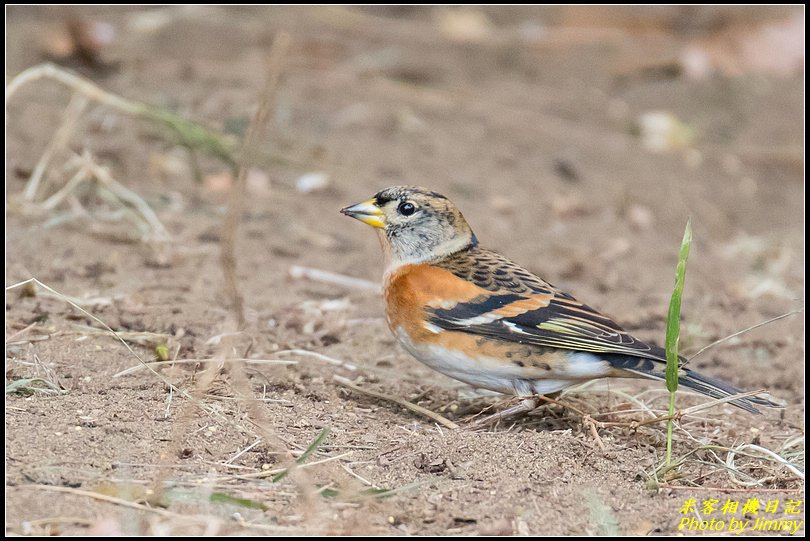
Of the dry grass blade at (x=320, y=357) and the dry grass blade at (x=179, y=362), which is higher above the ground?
the dry grass blade at (x=179, y=362)

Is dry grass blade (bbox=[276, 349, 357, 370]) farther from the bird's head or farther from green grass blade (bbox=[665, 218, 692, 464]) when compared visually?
green grass blade (bbox=[665, 218, 692, 464])

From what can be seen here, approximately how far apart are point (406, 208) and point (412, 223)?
81mm

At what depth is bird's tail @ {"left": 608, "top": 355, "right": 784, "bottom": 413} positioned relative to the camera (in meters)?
3.97

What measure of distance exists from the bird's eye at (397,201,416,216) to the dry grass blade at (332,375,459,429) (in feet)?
2.64

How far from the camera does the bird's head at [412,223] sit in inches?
186

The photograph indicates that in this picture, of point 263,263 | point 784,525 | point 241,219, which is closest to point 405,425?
point 784,525

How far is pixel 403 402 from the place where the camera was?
4.25 meters

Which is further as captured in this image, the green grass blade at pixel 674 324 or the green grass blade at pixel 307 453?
the green grass blade at pixel 674 324

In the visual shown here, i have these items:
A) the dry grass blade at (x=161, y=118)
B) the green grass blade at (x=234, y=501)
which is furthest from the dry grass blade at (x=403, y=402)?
the dry grass blade at (x=161, y=118)

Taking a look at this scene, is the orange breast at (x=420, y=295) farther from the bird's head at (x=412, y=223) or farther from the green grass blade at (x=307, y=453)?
the green grass blade at (x=307, y=453)

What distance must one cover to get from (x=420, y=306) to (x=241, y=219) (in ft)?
8.10

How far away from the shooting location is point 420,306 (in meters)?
4.30

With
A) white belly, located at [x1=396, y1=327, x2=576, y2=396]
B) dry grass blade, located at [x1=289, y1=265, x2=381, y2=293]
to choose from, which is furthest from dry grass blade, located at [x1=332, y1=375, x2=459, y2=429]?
dry grass blade, located at [x1=289, y1=265, x2=381, y2=293]

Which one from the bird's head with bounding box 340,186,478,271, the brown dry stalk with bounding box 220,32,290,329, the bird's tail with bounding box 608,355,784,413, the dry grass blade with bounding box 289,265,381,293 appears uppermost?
the brown dry stalk with bounding box 220,32,290,329
